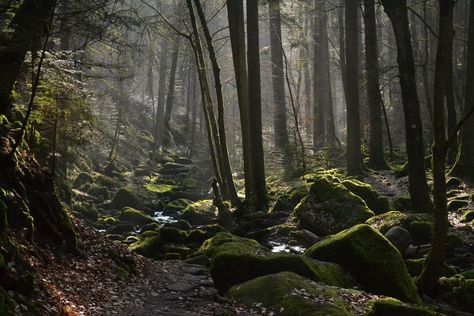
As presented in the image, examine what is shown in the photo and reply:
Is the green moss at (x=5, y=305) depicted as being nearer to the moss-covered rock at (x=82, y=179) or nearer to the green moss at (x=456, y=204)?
the green moss at (x=456, y=204)

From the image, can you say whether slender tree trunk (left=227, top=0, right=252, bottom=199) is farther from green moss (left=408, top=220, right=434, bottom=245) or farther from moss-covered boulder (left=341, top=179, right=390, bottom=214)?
green moss (left=408, top=220, right=434, bottom=245)

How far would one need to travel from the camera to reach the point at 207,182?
29422 millimetres

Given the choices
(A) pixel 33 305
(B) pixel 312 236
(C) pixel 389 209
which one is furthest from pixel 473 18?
(A) pixel 33 305

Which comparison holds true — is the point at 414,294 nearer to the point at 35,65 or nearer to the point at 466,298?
the point at 466,298

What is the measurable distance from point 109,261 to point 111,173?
20.3 metres

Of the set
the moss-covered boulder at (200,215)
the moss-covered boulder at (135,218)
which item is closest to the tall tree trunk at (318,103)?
the moss-covered boulder at (200,215)

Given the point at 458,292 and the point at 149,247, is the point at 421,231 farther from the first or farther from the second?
the point at 149,247

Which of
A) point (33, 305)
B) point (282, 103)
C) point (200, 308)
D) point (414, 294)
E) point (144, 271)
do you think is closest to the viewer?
point (33, 305)

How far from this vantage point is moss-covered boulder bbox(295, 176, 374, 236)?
43.2 feet

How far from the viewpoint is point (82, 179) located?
24578mm

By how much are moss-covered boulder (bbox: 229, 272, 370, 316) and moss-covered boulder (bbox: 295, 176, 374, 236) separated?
17.4ft

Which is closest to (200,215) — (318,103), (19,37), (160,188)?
(160,188)

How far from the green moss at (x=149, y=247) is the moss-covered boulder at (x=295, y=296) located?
4271 mm

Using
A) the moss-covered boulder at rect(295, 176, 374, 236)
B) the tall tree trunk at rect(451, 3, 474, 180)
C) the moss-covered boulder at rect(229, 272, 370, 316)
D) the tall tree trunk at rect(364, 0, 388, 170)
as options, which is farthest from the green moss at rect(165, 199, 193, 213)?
the moss-covered boulder at rect(229, 272, 370, 316)
